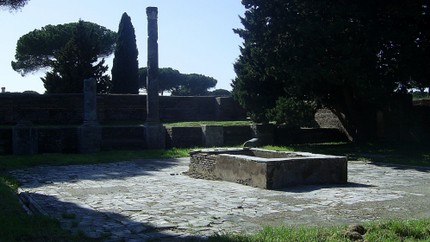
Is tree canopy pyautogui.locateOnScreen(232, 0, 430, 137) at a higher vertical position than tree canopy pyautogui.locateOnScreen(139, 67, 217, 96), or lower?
lower

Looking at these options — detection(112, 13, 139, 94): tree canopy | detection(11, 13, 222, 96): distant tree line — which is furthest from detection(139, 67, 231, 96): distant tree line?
detection(112, 13, 139, 94): tree canopy

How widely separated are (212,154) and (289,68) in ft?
20.8

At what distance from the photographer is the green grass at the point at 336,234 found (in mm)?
5102

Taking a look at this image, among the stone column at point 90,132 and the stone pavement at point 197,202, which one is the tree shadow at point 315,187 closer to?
the stone pavement at point 197,202

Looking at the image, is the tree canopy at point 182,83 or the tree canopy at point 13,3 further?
the tree canopy at point 182,83

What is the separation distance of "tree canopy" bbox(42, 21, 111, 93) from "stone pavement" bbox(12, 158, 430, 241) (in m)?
20.8

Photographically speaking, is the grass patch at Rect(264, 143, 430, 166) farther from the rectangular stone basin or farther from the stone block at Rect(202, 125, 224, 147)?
the rectangular stone basin

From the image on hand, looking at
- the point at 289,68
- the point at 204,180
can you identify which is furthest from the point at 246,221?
the point at 289,68

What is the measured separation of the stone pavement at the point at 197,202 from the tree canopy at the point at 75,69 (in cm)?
2079

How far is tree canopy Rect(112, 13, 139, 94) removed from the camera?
1393 inches

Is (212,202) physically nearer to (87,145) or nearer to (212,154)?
(212,154)

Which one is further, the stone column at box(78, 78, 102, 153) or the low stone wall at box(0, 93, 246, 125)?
the low stone wall at box(0, 93, 246, 125)

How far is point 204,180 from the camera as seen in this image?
35.6ft

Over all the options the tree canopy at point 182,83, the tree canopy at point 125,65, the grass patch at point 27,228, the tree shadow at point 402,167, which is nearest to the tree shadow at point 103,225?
the grass patch at point 27,228
